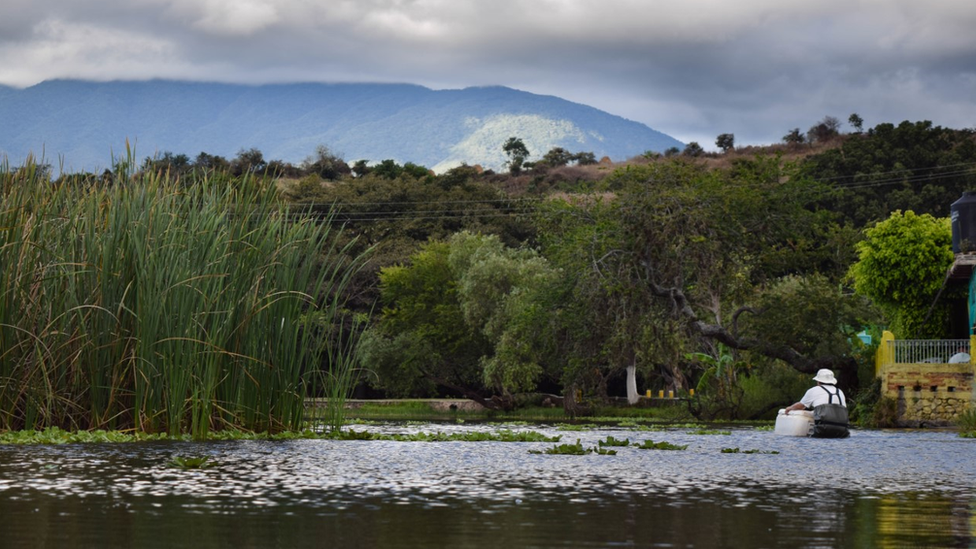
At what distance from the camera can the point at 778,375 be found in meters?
39.4

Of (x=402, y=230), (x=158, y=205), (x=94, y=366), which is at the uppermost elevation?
(x=402, y=230)

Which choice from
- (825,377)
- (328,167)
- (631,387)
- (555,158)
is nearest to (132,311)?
(825,377)

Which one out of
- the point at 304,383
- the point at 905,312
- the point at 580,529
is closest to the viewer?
the point at 580,529

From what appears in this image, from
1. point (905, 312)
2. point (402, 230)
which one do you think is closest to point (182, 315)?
point (905, 312)

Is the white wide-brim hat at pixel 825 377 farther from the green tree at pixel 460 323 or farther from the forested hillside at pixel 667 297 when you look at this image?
the green tree at pixel 460 323

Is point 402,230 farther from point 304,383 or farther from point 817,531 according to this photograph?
point 817,531

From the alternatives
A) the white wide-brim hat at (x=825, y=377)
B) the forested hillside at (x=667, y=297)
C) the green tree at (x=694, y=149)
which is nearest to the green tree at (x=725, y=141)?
the green tree at (x=694, y=149)

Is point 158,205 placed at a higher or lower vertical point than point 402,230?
lower

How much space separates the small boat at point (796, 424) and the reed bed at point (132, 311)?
33.3 ft

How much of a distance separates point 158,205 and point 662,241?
952 inches

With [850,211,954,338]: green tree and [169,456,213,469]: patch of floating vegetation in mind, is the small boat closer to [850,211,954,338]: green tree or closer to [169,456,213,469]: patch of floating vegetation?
[169,456,213,469]: patch of floating vegetation

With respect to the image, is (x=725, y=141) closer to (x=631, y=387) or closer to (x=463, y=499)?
(x=631, y=387)

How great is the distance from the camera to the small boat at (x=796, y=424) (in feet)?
74.4

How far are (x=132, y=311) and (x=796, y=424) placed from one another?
41.6 feet
